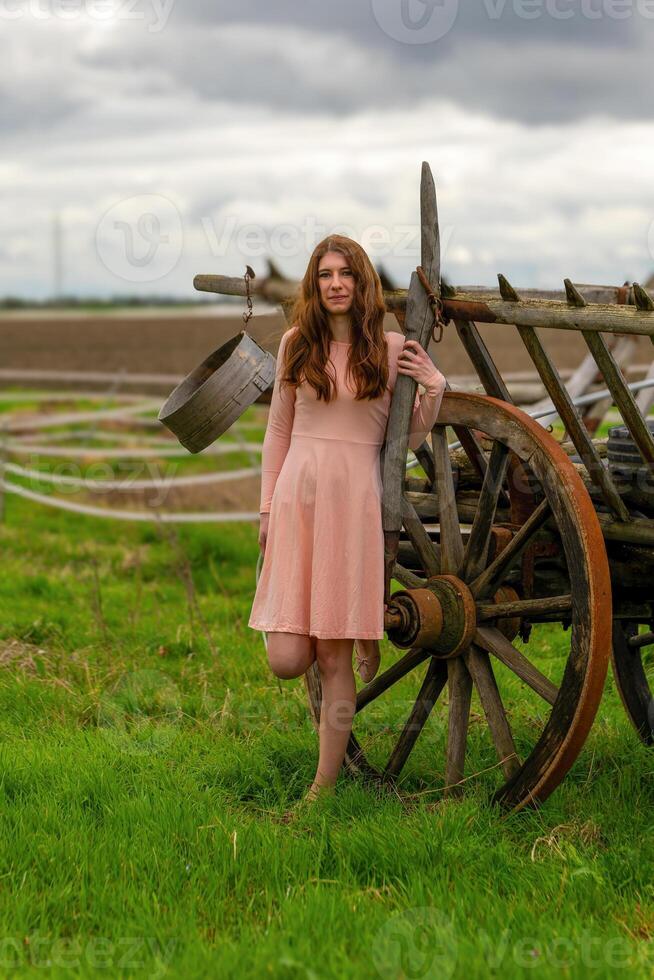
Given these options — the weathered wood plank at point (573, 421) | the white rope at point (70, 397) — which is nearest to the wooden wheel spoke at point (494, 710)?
the weathered wood plank at point (573, 421)

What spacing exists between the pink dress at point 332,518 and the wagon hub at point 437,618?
0.38ft

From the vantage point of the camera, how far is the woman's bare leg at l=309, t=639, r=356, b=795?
3861 mm

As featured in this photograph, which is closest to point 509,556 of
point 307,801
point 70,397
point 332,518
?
point 332,518

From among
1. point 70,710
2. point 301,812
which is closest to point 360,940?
point 301,812

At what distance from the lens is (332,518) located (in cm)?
365

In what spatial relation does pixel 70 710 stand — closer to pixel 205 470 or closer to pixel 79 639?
pixel 79 639

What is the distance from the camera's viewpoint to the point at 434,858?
3.32 metres

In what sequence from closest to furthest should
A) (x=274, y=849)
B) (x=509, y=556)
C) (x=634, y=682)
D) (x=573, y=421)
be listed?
(x=274, y=849) < (x=573, y=421) < (x=509, y=556) < (x=634, y=682)

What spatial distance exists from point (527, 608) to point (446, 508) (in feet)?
1.57

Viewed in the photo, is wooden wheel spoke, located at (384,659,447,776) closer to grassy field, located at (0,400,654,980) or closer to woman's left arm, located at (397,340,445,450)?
grassy field, located at (0,400,654,980)

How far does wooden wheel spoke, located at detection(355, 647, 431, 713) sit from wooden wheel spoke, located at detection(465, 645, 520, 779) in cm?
17

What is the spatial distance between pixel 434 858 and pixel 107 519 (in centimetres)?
757

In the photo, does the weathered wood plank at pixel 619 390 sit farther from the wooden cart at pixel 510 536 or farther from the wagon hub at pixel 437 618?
the wagon hub at pixel 437 618

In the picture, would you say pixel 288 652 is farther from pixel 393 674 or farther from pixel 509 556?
pixel 509 556
